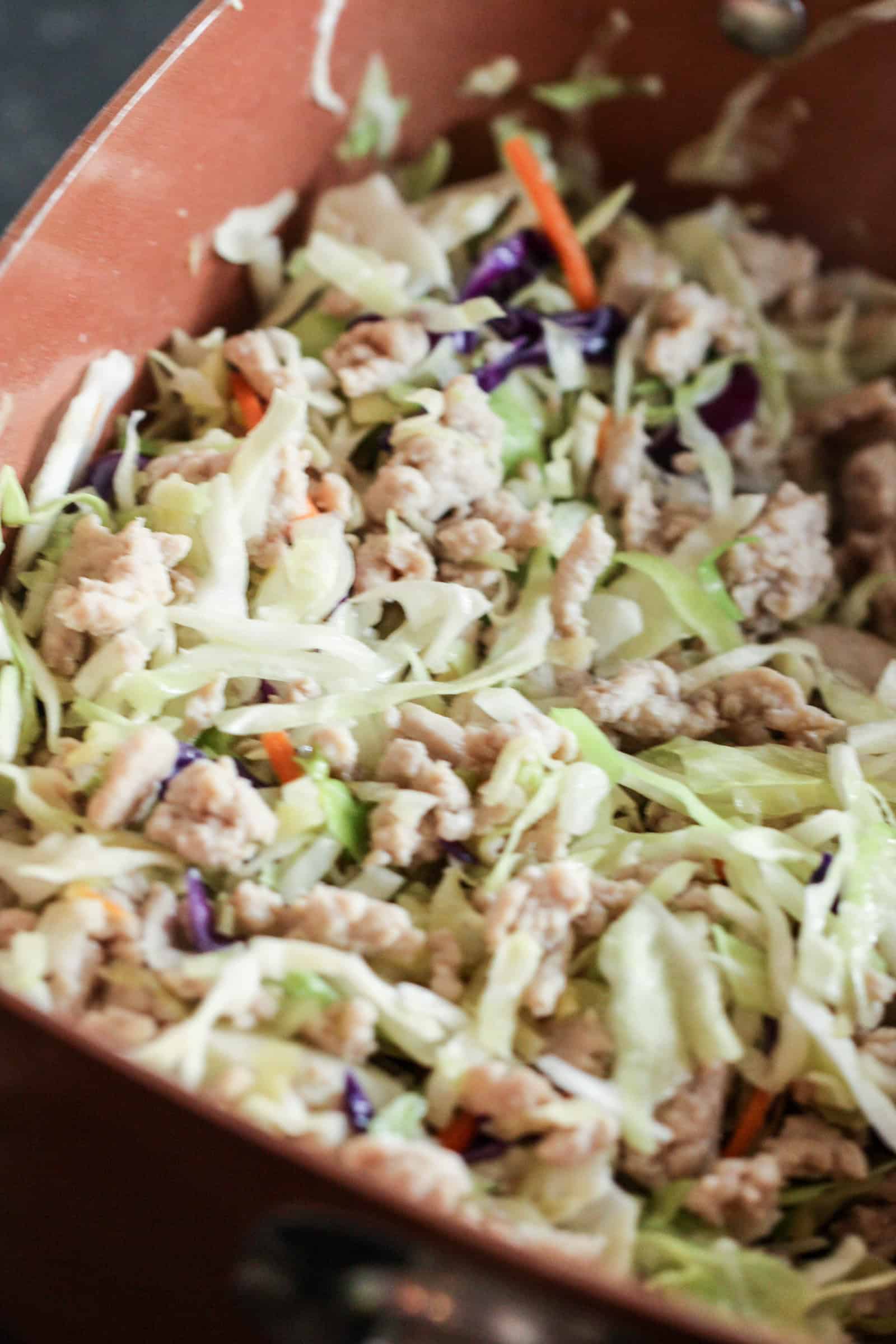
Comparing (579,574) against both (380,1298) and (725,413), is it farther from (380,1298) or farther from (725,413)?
(380,1298)

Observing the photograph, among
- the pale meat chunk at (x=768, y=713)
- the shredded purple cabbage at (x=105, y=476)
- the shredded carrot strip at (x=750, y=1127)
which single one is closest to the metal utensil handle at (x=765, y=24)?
the pale meat chunk at (x=768, y=713)

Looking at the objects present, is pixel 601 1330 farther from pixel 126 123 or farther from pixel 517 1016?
pixel 126 123

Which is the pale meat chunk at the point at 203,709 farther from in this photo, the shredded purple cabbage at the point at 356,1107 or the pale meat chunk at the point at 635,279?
the pale meat chunk at the point at 635,279

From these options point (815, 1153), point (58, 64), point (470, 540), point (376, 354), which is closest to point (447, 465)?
point (470, 540)

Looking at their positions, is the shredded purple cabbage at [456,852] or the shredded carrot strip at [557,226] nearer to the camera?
the shredded purple cabbage at [456,852]

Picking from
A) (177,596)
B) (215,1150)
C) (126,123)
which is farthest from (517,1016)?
(126,123)

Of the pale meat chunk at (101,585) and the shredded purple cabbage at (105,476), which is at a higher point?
the shredded purple cabbage at (105,476)

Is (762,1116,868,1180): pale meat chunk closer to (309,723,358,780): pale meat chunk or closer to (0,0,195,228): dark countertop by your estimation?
(309,723,358,780): pale meat chunk

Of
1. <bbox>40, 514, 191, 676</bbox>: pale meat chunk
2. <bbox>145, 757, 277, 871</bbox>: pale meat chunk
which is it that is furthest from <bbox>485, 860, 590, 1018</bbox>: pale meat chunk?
<bbox>40, 514, 191, 676</bbox>: pale meat chunk
